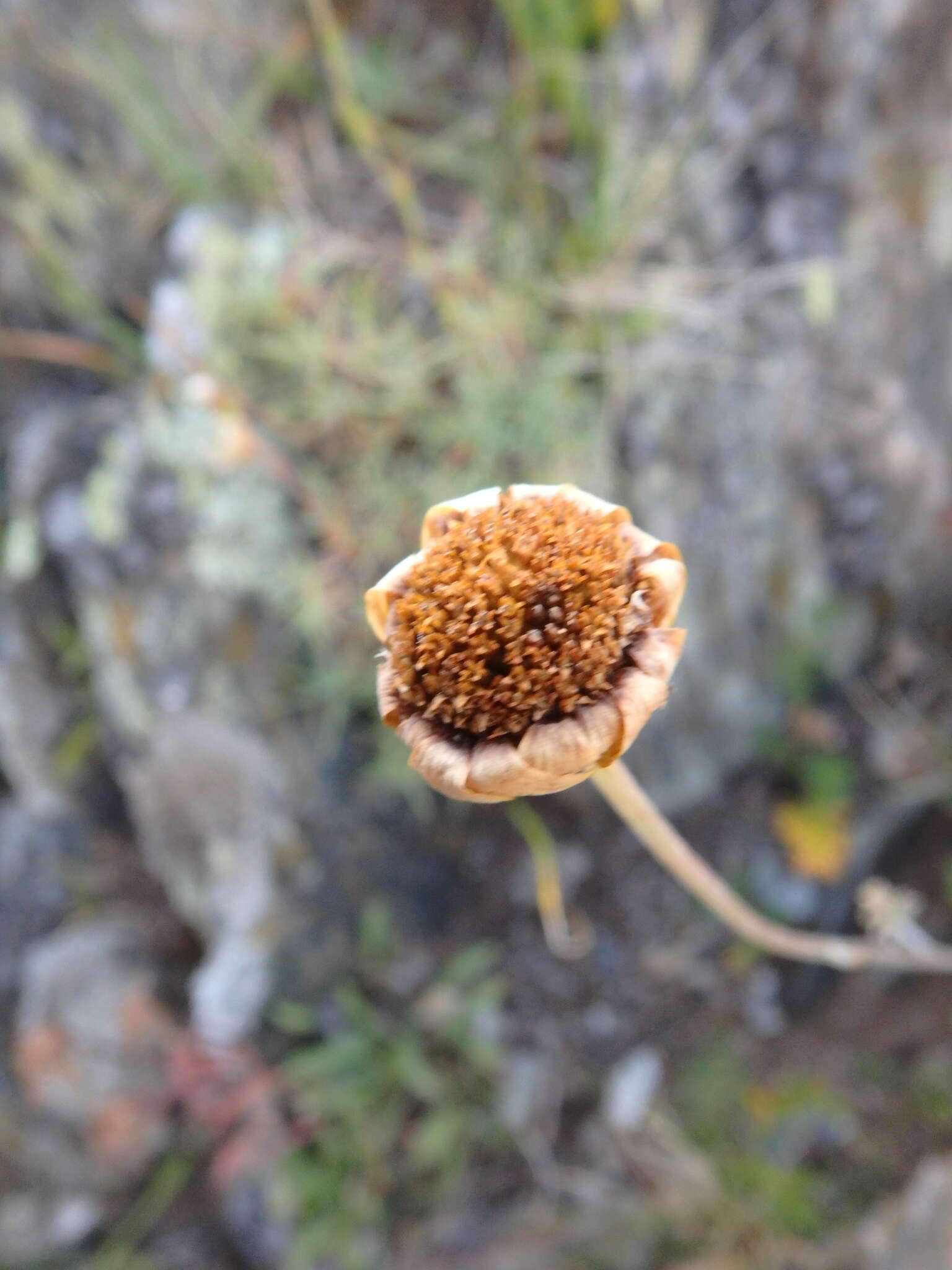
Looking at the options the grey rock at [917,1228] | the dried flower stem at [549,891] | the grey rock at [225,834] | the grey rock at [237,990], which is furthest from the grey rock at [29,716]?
the grey rock at [917,1228]

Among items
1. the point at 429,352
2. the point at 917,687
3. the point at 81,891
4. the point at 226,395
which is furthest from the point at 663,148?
the point at 81,891

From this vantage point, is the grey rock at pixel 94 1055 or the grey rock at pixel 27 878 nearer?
the grey rock at pixel 94 1055

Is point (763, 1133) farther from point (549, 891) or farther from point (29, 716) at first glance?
point (29, 716)

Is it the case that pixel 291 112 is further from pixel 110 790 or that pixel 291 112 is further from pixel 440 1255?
pixel 440 1255

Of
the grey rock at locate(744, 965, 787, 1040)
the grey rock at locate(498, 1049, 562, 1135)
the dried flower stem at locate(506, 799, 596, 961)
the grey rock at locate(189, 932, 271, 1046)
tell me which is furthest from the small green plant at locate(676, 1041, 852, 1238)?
the grey rock at locate(189, 932, 271, 1046)

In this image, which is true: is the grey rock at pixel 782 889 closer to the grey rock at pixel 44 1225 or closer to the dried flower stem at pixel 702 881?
the dried flower stem at pixel 702 881
